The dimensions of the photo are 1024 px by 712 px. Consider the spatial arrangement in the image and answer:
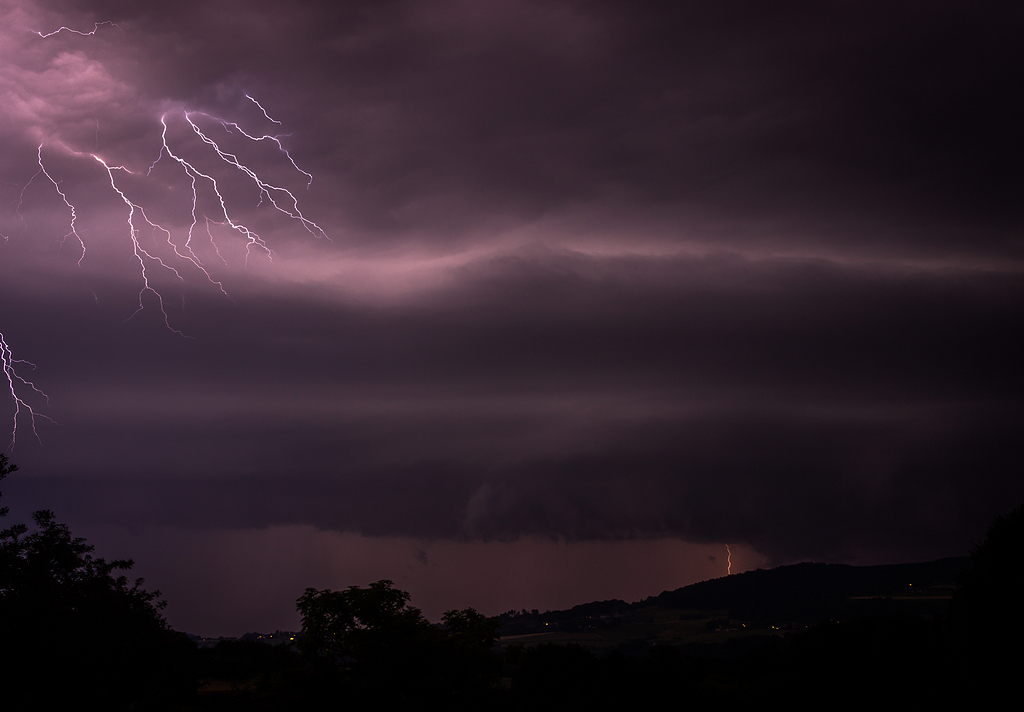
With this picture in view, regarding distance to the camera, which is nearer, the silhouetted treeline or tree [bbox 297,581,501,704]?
the silhouetted treeline

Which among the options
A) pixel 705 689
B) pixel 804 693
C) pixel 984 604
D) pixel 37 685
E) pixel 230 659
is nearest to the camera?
pixel 37 685

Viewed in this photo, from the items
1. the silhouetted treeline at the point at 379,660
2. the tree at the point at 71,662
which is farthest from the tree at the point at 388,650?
the tree at the point at 71,662

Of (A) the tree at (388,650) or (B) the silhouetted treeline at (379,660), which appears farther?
(A) the tree at (388,650)

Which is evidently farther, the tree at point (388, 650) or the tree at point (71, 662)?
the tree at point (388, 650)

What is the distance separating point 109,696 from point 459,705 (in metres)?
11.9

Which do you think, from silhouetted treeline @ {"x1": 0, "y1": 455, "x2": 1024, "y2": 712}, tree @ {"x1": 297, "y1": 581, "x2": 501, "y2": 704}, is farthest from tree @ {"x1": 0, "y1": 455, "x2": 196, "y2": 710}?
tree @ {"x1": 297, "y1": 581, "x2": 501, "y2": 704}

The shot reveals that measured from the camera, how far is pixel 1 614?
81.6ft

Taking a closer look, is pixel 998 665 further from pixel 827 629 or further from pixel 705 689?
pixel 827 629

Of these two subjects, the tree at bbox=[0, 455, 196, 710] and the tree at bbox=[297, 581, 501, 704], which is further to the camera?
the tree at bbox=[297, 581, 501, 704]

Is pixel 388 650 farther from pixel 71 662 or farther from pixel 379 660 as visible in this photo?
pixel 71 662

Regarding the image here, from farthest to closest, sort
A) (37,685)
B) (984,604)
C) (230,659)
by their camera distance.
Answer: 1. (230,659)
2. (984,604)
3. (37,685)

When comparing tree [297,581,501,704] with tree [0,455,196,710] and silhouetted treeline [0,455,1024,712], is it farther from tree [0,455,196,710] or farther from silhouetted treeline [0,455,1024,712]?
tree [0,455,196,710]

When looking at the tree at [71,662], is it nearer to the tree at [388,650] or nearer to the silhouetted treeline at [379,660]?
the silhouetted treeline at [379,660]

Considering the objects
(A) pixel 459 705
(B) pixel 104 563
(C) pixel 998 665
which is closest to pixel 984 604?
(C) pixel 998 665
